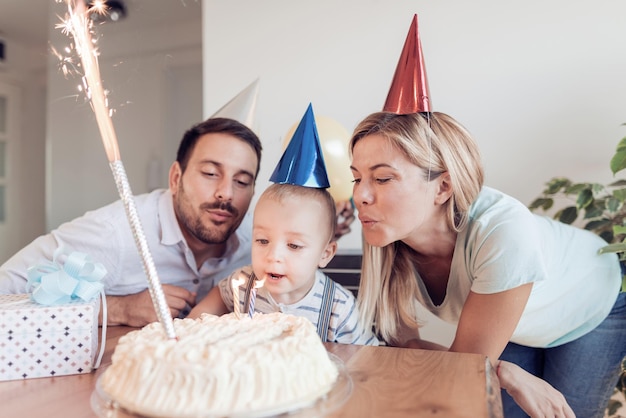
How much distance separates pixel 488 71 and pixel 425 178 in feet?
3.72

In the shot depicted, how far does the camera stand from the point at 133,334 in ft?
2.56

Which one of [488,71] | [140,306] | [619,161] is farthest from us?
[488,71]

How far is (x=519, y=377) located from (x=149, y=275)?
83cm

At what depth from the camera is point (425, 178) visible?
1188mm

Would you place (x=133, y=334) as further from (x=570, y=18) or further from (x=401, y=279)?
(x=570, y=18)

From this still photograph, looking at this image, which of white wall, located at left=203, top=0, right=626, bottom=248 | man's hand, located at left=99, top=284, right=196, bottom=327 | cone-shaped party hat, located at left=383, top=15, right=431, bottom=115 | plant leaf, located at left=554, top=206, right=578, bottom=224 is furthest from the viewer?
white wall, located at left=203, top=0, right=626, bottom=248

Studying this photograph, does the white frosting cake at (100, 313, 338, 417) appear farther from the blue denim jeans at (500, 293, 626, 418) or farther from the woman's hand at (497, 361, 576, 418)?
the blue denim jeans at (500, 293, 626, 418)

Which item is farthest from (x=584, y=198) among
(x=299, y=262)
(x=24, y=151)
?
(x=24, y=151)

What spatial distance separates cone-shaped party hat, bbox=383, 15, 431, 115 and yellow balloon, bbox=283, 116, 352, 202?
42 centimetres

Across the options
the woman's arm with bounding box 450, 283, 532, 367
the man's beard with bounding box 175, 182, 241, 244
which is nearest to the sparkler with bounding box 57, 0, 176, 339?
the woman's arm with bounding box 450, 283, 532, 367

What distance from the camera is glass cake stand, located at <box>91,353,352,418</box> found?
62 centimetres

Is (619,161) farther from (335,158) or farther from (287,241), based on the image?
(287,241)

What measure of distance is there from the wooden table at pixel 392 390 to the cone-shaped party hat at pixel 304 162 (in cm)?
44

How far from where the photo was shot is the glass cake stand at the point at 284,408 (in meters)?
0.62
